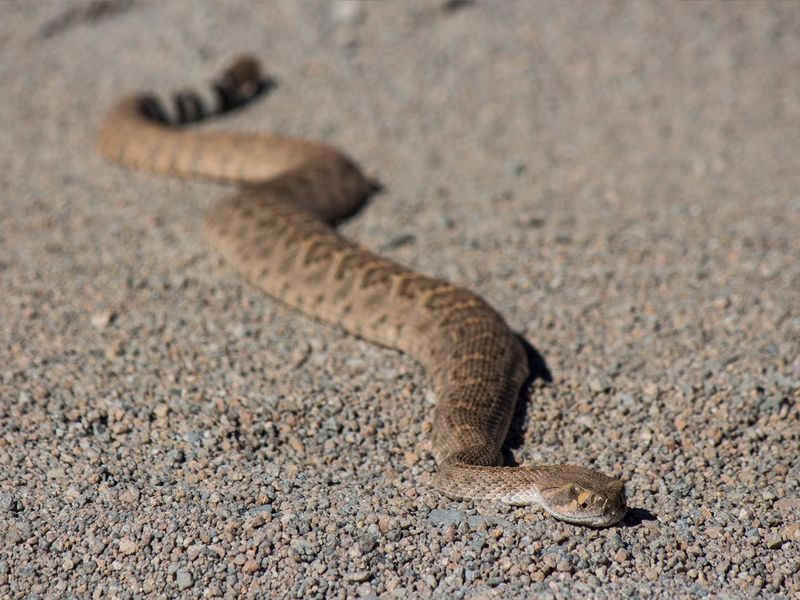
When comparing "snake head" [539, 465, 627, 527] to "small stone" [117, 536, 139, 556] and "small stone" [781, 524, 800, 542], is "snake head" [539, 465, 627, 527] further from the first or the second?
"small stone" [117, 536, 139, 556]

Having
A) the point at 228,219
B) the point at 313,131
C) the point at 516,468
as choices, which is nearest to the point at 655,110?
the point at 313,131

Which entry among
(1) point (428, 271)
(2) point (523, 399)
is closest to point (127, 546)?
(2) point (523, 399)

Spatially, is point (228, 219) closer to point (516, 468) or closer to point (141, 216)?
point (141, 216)

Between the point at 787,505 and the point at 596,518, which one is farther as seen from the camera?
the point at 787,505

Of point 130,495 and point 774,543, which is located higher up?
point 774,543

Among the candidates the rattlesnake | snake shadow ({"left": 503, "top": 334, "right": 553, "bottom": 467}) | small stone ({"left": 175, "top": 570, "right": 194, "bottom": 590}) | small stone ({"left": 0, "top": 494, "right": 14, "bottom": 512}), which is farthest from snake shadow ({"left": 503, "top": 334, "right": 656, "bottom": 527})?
small stone ({"left": 0, "top": 494, "right": 14, "bottom": 512})

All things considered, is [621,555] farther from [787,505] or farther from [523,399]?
[523,399]

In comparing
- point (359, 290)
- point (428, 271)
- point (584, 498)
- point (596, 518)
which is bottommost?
point (428, 271)

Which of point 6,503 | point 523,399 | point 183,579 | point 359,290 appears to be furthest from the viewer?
point 359,290
